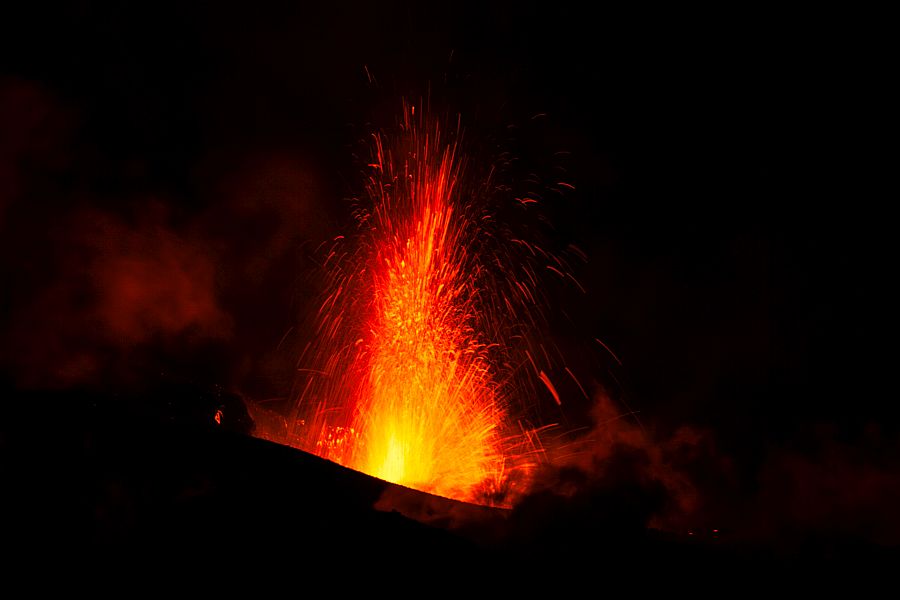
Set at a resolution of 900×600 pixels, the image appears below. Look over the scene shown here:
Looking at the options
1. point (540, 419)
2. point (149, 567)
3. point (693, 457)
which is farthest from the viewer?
point (540, 419)

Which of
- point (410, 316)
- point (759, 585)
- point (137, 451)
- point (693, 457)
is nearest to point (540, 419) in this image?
point (693, 457)

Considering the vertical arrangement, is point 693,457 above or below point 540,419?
below

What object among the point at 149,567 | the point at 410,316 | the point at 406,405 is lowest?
the point at 149,567

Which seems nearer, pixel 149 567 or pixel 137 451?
pixel 149 567

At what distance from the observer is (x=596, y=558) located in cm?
743

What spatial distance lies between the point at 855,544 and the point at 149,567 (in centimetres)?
854

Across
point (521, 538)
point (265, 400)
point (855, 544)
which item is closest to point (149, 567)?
point (521, 538)

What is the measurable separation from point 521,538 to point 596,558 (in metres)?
0.82

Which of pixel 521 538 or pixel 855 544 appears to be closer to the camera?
pixel 521 538

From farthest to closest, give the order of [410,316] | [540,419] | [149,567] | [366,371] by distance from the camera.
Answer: [540,419]
[366,371]
[410,316]
[149,567]

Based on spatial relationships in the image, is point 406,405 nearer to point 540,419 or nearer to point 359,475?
point 359,475

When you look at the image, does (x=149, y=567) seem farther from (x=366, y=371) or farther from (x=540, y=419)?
(x=540, y=419)

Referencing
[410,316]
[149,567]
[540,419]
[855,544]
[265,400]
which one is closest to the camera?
[149,567]

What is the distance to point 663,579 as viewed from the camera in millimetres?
7594
